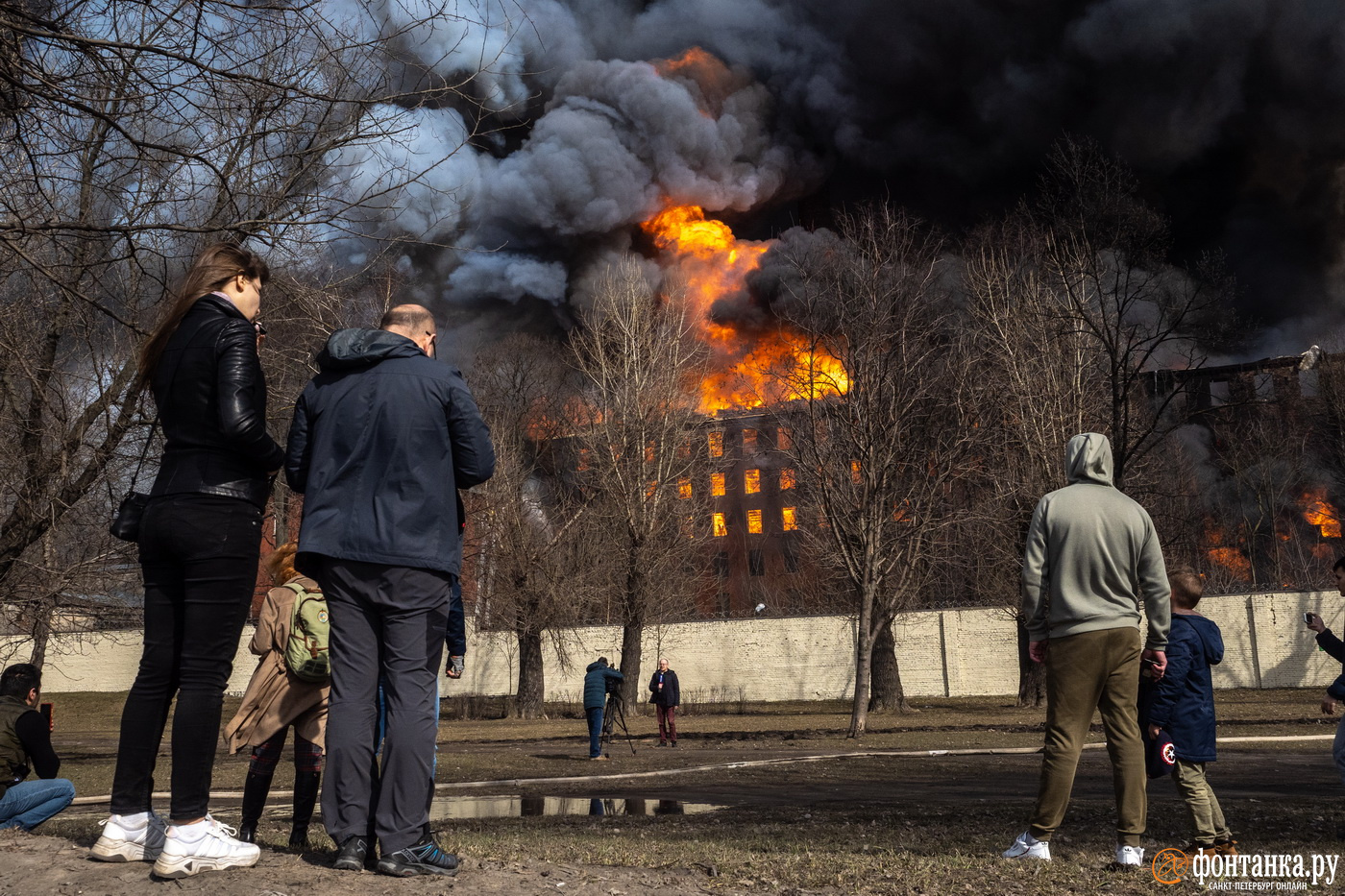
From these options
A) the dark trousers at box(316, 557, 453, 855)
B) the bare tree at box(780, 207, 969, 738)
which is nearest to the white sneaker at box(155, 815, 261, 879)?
the dark trousers at box(316, 557, 453, 855)

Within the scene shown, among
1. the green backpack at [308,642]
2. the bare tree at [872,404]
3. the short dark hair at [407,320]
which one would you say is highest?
the bare tree at [872,404]

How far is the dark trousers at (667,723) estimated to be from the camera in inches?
874

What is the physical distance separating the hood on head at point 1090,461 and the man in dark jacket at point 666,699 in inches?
678

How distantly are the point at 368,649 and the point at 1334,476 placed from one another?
5758 centimetres

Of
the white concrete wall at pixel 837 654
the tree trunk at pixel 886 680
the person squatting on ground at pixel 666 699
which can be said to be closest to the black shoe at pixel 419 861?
the person squatting on ground at pixel 666 699

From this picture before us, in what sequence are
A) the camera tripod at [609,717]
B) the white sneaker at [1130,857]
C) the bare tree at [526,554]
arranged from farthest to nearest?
the bare tree at [526,554], the camera tripod at [609,717], the white sneaker at [1130,857]

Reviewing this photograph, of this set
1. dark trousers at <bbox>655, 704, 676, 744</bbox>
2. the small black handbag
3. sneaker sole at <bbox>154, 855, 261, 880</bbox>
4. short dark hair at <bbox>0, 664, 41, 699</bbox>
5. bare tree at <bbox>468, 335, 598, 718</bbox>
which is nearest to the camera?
sneaker sole at <bbox>154, 855, 261, 880</bbox>

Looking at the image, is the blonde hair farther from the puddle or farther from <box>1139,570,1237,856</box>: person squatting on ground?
<box>1139,570,1237,856</box>: person squatting on ground

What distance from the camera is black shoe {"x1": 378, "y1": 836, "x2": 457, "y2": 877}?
3.78 metres

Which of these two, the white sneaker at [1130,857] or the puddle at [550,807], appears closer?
the white sneaker at [1130,857]

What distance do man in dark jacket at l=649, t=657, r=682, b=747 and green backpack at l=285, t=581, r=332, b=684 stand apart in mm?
16768

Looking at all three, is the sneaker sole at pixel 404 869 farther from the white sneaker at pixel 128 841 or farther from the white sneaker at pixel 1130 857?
the white sneaker at pixel 1130 857

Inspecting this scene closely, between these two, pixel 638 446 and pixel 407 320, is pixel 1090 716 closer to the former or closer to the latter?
pixel 407 320

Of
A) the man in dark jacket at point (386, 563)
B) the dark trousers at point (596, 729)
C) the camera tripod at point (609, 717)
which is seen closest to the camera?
the man in dark jacket at point (386, 563)
